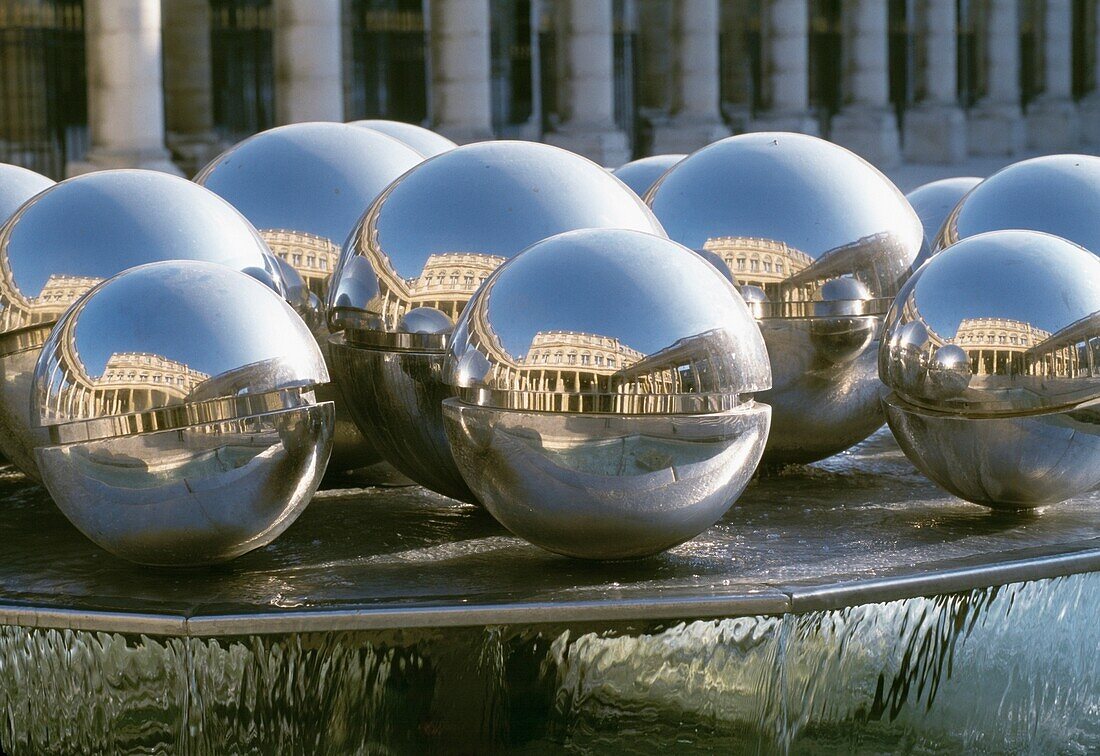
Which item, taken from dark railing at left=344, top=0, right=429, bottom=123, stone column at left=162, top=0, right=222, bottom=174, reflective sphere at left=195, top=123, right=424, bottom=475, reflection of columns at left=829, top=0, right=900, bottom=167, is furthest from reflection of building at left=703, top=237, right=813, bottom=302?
reflection of columns at left=829, top=0, right=900, bottom=167

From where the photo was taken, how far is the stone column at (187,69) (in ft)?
120

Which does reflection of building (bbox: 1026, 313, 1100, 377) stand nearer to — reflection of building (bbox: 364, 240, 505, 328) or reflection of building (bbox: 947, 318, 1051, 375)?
reflection of building (bbox: 947, 318, 1051, 375)

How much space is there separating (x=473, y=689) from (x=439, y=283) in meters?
1.70

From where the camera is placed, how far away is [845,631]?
601 centimetres

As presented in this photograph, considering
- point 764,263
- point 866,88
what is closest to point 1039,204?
point 764,263

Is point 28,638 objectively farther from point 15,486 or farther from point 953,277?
point 953,277

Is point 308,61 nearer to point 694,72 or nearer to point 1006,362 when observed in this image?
point 694,72

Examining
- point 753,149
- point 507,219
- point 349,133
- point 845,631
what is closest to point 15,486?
point 349,133

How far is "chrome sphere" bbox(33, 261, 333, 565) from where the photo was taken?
19.9 feet

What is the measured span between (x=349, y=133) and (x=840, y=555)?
3.20 meters

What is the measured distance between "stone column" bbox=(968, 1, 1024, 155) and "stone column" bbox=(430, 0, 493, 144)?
23.3m

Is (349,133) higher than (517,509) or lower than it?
higher

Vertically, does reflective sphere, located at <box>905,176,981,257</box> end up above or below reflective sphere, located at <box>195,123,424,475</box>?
below

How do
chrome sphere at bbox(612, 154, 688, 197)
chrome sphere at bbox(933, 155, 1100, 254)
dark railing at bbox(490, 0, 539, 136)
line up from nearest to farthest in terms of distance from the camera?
chrome sphere at bbox(933, 155, 1100, 254), chrome sphere at bbox(612, 154, 688, 197), dark railing at bbox(490, 0, 539, 136)
